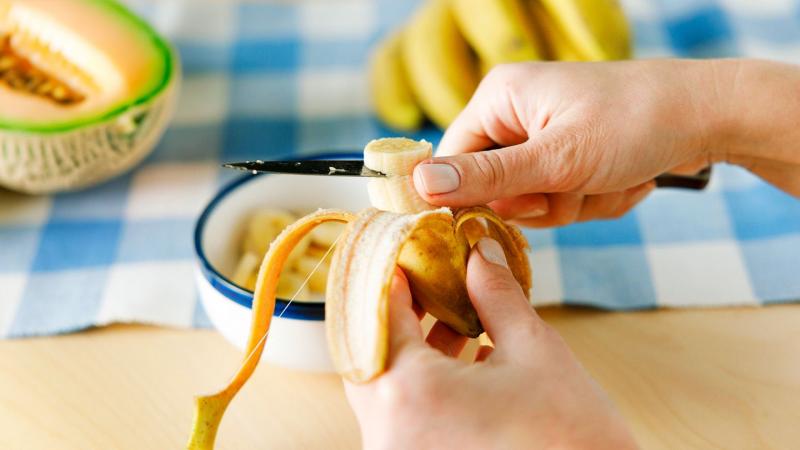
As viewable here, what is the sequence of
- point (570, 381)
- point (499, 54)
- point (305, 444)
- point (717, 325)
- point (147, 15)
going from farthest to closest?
point (147, 15)
point (499, 54)
point (717, 325)
point (305, 444)
point (570, 381)

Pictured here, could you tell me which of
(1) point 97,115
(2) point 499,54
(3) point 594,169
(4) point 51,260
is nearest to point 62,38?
(1) point 97,115

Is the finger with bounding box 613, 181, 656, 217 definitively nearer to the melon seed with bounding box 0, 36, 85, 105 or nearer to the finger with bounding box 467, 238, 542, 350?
the finger with bounding box 467, 238, 542, 350

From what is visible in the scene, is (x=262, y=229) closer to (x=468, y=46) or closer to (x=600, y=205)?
(x=600, y=205)

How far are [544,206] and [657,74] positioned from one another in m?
0.18

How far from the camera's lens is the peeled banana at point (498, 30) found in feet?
3.63

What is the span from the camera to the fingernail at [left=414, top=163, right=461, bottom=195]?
66 centimetres

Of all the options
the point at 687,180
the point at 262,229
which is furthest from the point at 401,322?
the point at 687,180

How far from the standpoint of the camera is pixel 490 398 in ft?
1.82

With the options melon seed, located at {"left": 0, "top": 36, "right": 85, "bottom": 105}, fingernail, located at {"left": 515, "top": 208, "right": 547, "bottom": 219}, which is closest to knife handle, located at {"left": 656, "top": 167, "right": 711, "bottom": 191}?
fingernail, located at {"left": 515, "top": 208, "right": 547, "bottom": 219}

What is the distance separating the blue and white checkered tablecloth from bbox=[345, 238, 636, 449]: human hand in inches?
13.0

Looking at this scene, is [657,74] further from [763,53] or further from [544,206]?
[763,53]

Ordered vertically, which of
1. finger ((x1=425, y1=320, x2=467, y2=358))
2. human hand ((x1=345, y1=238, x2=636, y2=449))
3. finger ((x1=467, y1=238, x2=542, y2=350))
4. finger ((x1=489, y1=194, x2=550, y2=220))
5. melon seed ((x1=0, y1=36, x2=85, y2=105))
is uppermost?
finger ((x1=467, y1=238, x2=542, y2=350))

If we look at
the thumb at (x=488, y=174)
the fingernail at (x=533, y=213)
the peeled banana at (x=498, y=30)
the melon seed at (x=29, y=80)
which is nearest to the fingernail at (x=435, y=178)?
the thumb at (x=488, y=174)

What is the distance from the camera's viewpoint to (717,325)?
88 cm
